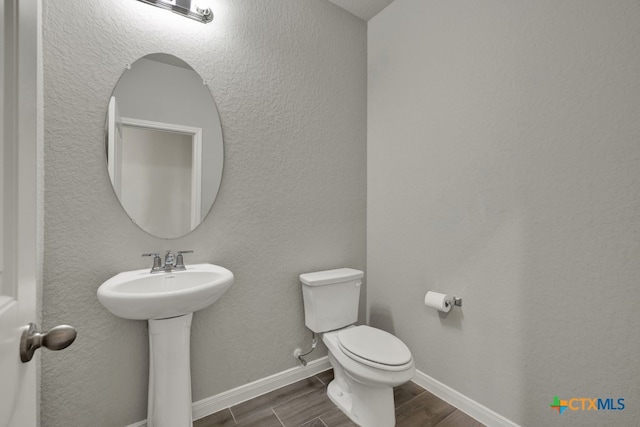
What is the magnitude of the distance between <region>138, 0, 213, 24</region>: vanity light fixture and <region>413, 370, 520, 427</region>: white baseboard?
2392 millimetres

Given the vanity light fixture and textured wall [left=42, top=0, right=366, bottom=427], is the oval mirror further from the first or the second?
the vanity light fixture

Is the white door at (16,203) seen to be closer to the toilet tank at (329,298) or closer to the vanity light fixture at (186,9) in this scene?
the vanity light fixture at (186,9)

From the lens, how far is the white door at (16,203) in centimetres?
40

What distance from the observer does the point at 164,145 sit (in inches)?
58.0

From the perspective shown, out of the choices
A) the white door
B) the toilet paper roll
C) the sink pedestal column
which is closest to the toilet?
the toilet paper roll

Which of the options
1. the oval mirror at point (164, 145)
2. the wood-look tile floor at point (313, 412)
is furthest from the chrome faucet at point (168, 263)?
the wood-look tile floor at point (313, 412)

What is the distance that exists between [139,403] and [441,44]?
2533mm

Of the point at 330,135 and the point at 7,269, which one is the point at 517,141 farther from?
the point at 7,269

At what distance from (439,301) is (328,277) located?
65 cm

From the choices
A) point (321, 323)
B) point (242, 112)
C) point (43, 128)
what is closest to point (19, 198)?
point (43, 128)

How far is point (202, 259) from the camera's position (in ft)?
5.03

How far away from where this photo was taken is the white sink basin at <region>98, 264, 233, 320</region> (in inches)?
41.9

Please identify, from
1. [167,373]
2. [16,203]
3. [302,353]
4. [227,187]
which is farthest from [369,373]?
[16,203]

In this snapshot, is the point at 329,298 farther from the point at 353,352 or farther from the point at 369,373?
the point at 369,373
